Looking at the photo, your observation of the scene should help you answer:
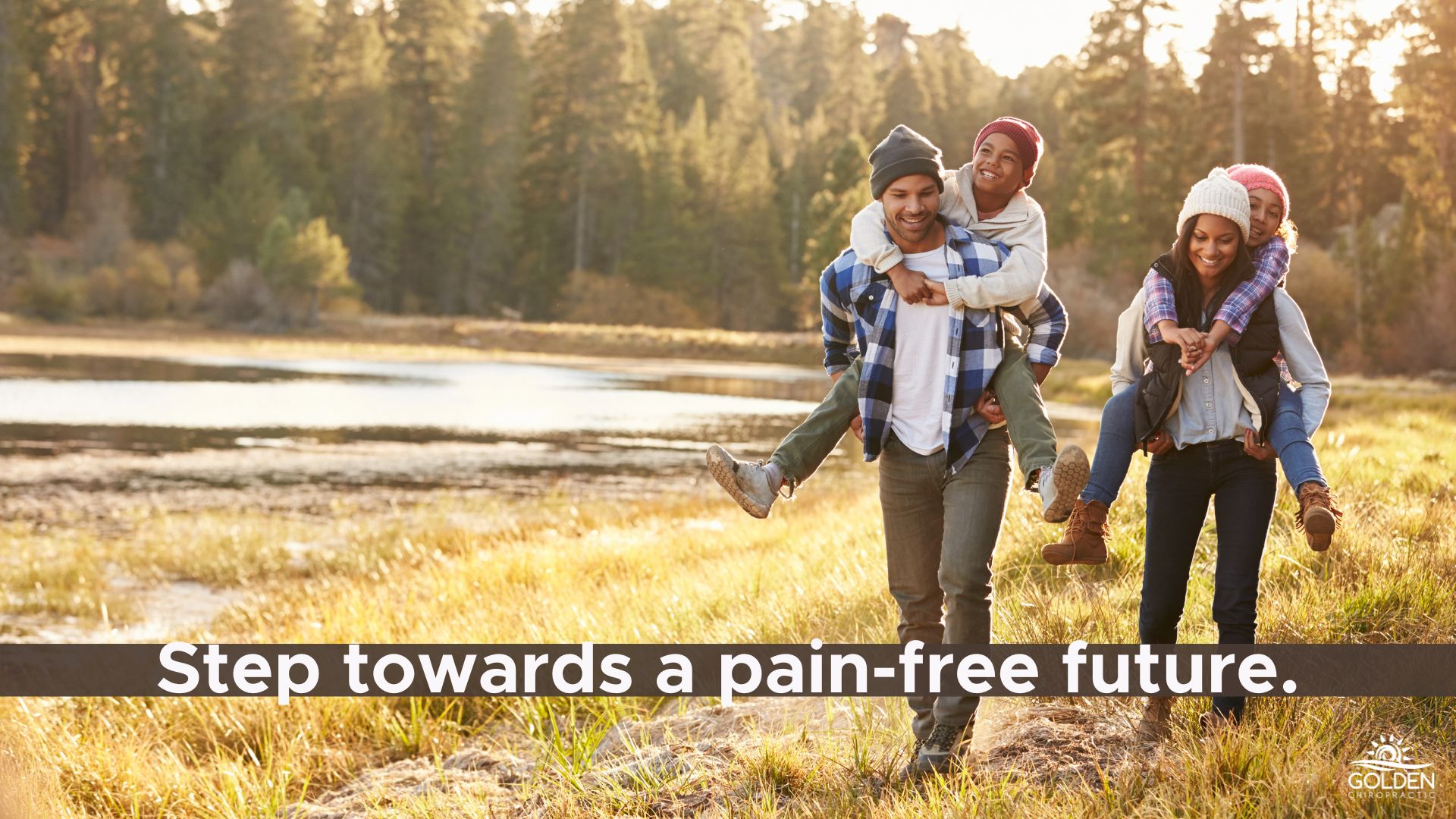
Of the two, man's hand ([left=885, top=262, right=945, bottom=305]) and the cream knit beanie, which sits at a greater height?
the cream knit beanie

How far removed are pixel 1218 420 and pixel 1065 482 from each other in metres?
0.63

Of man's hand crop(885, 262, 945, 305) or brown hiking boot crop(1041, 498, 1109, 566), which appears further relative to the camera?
man's hand crop(885, 262, 945, 305)

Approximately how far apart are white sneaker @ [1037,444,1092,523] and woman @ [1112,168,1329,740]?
1.48 ft

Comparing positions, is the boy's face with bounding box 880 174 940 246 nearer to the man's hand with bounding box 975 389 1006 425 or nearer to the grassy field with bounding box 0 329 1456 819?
the man's hand with bounding box 975 389 1006 425

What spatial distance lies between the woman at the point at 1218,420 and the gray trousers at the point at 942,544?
48cm

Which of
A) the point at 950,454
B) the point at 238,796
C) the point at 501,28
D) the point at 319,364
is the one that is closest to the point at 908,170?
the point at 950,454

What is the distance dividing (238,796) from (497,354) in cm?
5004

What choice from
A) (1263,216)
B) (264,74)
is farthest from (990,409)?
(264,74)

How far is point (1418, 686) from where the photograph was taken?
3.79 m

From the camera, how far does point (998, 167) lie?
12.5 feet

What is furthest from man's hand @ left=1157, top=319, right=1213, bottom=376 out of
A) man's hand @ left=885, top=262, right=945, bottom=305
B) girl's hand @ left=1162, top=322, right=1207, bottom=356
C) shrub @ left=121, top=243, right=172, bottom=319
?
shrub @ left=121, top=243, right=172, bottom=319

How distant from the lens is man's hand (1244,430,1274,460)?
361 centimetres

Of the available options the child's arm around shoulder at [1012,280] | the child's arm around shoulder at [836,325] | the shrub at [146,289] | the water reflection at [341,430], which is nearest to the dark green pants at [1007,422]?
the child's arm around shoulder at [836,325]

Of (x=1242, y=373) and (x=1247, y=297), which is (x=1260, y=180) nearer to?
(x=1247, y=297)
